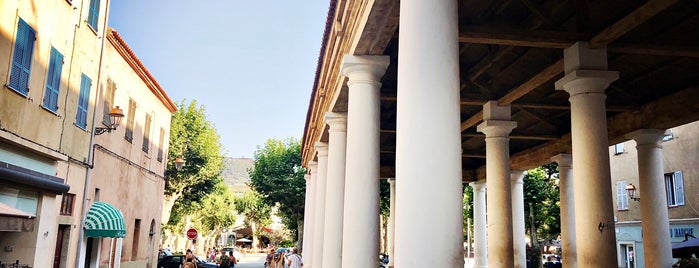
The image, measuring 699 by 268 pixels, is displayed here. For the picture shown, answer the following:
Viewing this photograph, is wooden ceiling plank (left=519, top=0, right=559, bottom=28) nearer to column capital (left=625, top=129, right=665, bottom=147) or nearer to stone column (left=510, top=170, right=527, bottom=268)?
column capital (left=625, top=129, right=665, bottom=147)

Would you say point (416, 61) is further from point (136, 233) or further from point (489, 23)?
point (136, 233)

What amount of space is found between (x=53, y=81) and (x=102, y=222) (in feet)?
15.8

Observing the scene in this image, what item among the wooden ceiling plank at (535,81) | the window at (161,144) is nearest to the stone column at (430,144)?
the wooden ceiling plank at (535,81)

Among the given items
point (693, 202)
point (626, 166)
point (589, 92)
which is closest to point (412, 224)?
point (589, 92)

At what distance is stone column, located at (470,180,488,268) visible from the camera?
2122cm

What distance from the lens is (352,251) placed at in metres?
8.15

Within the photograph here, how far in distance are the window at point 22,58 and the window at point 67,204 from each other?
3.92 m

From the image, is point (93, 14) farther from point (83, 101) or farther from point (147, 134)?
point (147, 134)

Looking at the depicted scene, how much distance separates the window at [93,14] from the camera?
14.8 meters

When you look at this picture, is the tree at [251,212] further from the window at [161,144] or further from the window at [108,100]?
the window at [108,100]

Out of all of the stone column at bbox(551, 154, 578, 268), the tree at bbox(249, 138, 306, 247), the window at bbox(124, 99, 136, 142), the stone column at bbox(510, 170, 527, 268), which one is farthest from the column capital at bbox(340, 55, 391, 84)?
the tree at bbox(249, 138, 306, 247)

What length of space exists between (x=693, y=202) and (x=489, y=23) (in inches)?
667

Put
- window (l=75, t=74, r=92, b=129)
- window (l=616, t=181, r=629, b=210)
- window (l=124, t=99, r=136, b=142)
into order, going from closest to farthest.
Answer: window (l=75, t=74, r=92, b=129), window (l=124, t=99, r=136, b=142), window (l=616, t=181, r=629, b=210)

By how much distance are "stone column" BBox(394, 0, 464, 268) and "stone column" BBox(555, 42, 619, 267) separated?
14.8 feet
